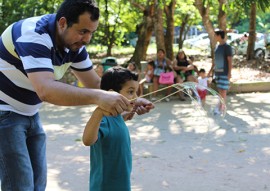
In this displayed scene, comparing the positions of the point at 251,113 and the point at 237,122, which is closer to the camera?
the point at 237,122

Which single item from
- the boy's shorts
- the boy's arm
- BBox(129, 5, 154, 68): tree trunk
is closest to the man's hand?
the boy's arm

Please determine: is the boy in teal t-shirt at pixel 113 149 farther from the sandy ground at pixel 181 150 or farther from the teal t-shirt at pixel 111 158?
the sandy ground at pixel 181 150

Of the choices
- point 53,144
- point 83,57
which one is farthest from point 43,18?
point 53,144

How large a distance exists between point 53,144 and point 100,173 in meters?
3.75

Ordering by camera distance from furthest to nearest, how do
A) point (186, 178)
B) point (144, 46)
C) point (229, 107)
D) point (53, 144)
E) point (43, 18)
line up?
point (144, 46), point (229, 107), point (53, 144), point (186, 178), point (43, 18)

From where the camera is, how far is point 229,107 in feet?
30.0

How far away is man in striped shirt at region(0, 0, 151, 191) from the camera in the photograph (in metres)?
2.15

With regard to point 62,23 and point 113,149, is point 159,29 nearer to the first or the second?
point 113,149

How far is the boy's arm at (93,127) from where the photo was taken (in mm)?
2330

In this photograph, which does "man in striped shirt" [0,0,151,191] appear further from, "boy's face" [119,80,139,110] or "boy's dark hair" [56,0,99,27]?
"boy's face" [119,80,139,110]

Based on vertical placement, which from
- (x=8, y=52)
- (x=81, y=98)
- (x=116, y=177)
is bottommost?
(x=116, y=177)

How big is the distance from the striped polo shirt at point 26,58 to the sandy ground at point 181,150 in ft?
4.58

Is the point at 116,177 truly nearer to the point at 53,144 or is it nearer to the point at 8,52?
the point at 8,52

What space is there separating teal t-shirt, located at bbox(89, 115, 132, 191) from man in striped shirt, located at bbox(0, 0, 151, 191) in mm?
197
